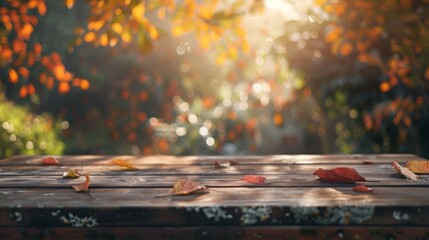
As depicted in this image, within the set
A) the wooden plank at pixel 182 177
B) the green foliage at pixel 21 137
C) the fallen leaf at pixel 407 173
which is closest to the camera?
the wooden plank at pixel 182 177

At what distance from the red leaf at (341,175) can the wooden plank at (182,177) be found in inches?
1.2

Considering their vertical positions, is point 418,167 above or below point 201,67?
below

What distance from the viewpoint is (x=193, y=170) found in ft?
7.27

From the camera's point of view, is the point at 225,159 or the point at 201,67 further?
the point at 201,67

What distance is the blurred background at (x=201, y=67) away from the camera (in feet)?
14.8

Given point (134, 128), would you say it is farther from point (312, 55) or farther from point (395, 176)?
point (395, 176)

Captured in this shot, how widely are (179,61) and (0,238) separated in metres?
9.80

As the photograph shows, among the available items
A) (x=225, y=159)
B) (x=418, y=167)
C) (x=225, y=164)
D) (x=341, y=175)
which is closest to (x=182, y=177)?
(x=225, y=164)

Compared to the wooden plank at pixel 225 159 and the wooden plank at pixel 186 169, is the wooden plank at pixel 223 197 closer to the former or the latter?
the wooden plank at pixel 186 169

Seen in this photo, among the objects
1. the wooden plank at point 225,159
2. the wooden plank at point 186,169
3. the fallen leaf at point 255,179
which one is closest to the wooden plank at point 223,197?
the fallen leaf at point 255,179

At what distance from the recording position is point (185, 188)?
166cm

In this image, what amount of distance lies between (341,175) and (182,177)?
568 millimetres

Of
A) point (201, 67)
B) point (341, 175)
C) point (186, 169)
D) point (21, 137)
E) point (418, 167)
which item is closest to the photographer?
point (341, 175)

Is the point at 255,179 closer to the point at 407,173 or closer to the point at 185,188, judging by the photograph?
the point at 185,188
